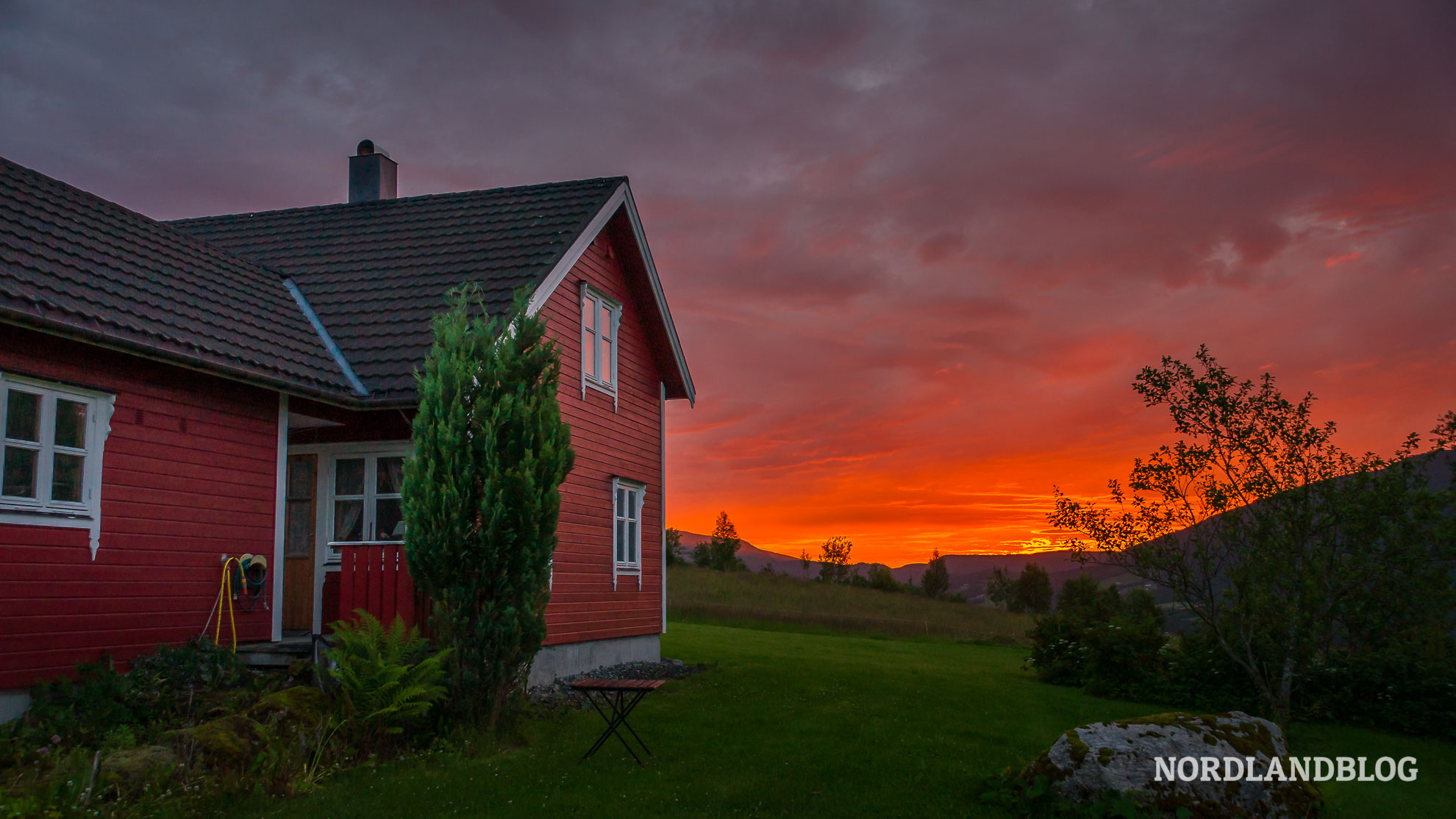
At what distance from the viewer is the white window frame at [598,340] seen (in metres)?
15.0

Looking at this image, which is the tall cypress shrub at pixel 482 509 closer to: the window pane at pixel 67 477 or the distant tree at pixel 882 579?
the window pane at pixel 67 477

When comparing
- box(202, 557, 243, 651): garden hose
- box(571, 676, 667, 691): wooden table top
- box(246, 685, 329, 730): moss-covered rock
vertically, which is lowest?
box(246, 685, 329, 730): moss-covered rock

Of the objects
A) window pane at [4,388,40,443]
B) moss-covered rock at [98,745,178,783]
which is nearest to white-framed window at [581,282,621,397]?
window pane at [4,388,40,443]

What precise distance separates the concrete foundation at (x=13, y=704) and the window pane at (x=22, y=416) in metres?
2.27

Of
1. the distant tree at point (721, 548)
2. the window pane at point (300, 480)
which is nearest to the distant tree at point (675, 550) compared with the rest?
the distant tree at point (721, 548)

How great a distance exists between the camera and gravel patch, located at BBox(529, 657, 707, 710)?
1212 centimetres

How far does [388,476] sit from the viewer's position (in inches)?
480

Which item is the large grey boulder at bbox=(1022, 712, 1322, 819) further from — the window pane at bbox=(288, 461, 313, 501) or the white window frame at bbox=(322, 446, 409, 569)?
the window pane at bbox=(288, 461, 313, 501)

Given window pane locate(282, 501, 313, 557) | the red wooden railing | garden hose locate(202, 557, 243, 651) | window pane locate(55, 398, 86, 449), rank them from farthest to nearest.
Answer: window pane locate(282, 501, 313, 557) < the red wooden railing < garden hose locate(202, 557, 243, 651) < window pane locate(55, 398, 86, 449)

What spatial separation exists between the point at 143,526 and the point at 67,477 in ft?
2.99

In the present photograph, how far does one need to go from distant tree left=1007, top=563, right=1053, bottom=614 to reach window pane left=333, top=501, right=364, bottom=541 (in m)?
49.6

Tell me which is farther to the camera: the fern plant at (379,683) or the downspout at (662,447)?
the downspout at (662,447)

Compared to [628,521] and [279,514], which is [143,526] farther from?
[628,521]

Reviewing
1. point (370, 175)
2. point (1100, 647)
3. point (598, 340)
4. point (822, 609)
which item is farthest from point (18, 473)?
point (822, 609)
